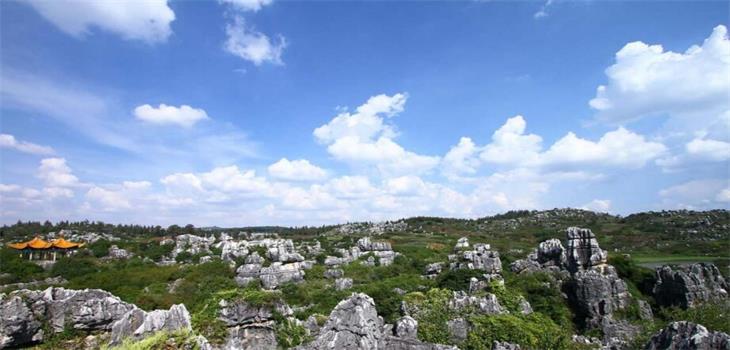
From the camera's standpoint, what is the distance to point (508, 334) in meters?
22.5

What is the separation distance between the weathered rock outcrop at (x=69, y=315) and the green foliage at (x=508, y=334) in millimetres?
15045

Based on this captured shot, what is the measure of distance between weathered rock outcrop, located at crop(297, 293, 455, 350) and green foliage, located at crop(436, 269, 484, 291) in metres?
35.6

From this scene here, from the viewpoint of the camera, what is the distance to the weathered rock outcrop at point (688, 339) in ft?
31.7

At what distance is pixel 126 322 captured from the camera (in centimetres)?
1278

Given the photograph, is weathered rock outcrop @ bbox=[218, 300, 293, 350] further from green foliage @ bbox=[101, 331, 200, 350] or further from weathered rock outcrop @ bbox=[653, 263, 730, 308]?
weathered rock outcrop @ bbox=[653, 263, 730, 308]

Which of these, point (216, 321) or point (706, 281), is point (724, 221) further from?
point (216, 321)

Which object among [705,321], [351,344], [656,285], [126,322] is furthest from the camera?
[656,285]

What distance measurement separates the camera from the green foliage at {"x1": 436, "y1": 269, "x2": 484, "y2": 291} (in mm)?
48875

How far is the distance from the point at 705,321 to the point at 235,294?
95.3ft

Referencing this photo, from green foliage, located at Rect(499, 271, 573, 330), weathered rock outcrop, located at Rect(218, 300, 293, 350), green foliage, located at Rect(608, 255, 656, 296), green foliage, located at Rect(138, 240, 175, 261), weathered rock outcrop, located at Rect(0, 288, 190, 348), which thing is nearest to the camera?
weathered rock outcrop, located at Rect(0, 288, 190, 348)

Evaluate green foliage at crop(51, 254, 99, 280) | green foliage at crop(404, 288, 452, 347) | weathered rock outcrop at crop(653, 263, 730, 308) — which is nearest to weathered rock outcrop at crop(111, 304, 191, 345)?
green foliage at crop(404, 288, 452, 347)

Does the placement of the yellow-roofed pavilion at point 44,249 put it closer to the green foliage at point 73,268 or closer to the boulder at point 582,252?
the green foliage at point 73,268

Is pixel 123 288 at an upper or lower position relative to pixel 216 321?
lower

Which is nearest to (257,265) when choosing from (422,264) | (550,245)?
(422,264)
